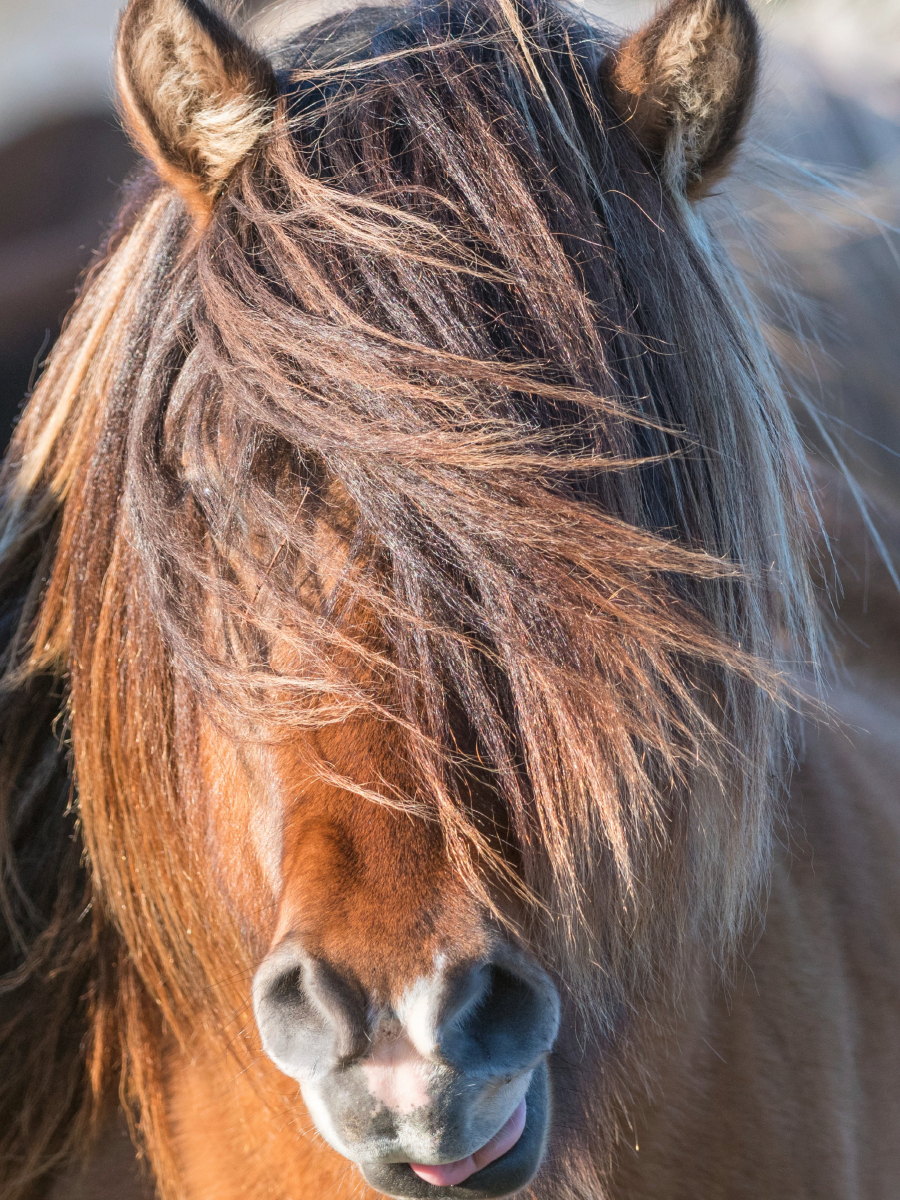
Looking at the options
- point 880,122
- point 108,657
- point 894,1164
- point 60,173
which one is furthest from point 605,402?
point 60,173

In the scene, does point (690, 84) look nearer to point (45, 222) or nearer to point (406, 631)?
point (406, 631)

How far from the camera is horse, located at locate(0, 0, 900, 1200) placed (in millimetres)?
628

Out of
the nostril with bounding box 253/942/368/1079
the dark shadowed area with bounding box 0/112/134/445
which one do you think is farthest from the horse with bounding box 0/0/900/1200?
the dark shadowed area with bounding box 0/112/134/445

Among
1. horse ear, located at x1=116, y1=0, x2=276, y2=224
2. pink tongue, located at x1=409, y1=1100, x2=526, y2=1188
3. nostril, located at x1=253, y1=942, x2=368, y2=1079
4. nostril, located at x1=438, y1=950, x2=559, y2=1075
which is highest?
A: horse ear, located at x1=116, y1=0, x2=276, y2=224

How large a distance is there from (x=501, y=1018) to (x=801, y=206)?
3.09ft

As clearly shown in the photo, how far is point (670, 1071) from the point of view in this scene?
951mm

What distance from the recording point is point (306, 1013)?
1.97 ft

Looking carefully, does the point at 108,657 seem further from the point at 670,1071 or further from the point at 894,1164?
the point at 894,1164

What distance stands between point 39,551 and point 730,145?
0.73 m

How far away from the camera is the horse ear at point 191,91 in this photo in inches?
27.5

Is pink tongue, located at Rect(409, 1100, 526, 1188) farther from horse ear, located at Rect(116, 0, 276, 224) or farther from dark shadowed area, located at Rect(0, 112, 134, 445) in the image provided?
dark shadowed area, located at Rect(0, 112, 134, 445)

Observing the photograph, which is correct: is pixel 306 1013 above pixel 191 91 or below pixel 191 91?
below

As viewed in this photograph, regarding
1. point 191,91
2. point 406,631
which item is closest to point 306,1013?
point 406,631

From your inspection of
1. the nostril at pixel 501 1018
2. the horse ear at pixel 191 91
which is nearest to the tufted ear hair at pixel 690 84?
the horse ear at pixel 191 91
